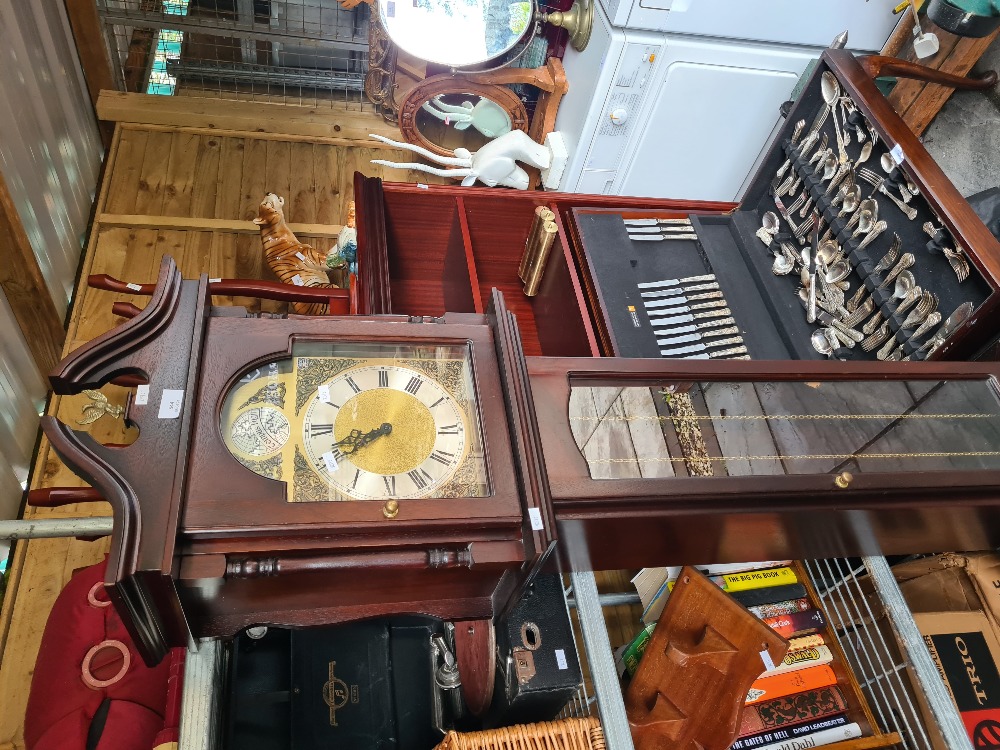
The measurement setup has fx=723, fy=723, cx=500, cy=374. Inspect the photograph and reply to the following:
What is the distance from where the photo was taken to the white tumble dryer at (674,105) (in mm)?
2775

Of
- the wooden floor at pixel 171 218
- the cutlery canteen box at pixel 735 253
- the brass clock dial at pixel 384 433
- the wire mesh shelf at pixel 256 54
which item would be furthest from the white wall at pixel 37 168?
the brass clock dial at pixel 384 433

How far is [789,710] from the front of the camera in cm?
149

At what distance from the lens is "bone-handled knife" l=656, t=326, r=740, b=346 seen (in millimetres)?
2102

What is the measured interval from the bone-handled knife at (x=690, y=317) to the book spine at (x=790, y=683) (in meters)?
0.99

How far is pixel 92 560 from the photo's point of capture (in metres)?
2.26

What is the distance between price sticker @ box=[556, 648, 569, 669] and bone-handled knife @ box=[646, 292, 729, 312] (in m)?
1.16

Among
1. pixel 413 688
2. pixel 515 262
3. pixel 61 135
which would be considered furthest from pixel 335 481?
pixel 61 135

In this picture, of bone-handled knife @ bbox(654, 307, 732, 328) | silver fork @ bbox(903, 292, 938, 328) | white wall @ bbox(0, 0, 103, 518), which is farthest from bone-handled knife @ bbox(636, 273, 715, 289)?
white wall @ bbox(0, 0, 103, 518)

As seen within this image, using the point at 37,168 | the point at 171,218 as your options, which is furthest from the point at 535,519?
the point at 171,218

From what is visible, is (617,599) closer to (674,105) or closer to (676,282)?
(676,282)

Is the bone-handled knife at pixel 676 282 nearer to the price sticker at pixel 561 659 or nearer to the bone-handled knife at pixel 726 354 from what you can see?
the bone-handled knife at pixel 726 354

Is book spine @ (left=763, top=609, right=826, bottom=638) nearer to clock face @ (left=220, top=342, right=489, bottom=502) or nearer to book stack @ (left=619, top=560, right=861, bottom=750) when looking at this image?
book stack @ (left=619, top=560, right=861, bottom=750)

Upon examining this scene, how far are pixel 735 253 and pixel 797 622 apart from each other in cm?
126

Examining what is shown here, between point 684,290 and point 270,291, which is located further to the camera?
point 270,291
